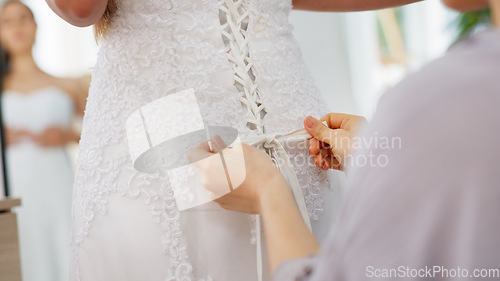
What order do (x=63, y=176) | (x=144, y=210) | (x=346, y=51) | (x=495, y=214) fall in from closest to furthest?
(x=495, y=214), (x=144, y=210), (x=63, y=176), (x=346, y=51)

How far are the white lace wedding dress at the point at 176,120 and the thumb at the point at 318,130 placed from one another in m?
0.03

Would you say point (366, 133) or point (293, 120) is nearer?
point (366, 133)

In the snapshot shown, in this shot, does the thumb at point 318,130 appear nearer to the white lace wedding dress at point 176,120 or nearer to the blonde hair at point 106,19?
the white lace wedding dress at point 176,120

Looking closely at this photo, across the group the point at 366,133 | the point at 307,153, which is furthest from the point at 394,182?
the point at 307,153

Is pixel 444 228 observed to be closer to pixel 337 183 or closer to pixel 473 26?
pixel 337 183

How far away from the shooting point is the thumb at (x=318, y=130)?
0.79 meters

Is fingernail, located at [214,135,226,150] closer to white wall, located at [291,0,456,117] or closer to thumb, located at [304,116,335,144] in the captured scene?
thumb, located at [304,116,335,144]

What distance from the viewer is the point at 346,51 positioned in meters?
3.71

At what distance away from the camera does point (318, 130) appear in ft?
2.64

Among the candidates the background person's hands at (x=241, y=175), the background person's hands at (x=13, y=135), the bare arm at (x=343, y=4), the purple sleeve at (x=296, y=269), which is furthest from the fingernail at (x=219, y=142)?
the background person's hands at (x=13, y=135)

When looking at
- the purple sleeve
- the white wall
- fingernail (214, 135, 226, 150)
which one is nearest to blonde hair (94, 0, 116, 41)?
fingernail (214, 135, 226, 150)

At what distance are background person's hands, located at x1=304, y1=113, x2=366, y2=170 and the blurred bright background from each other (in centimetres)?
152

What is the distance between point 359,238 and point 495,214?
0.33ft

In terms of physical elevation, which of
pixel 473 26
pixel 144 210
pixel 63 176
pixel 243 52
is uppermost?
pixel 473 26
